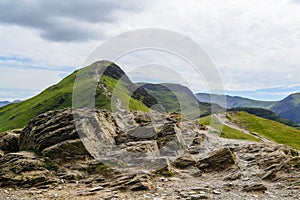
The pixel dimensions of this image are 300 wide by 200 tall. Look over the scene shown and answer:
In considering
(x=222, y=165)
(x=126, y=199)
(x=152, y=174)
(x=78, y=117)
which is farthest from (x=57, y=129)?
(x=222, y=165)

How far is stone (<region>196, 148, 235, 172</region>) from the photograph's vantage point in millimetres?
35062

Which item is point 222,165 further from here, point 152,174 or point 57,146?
point 57,146

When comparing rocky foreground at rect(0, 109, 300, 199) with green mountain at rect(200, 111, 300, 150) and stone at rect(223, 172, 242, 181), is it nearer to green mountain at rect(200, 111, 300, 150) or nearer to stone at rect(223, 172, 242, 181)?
stone at rect(223, 172, 242, 181)

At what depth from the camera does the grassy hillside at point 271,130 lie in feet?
453

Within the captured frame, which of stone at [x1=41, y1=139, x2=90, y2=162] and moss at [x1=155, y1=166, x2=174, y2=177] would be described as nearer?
moss at [x1=155, y1=166, x2=174, y2=177]

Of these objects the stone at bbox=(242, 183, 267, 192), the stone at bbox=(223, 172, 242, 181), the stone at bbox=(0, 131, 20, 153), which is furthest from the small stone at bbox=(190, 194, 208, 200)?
the stone at bbox=(0, 131, 20, 153)

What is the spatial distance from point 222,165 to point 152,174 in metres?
9.83

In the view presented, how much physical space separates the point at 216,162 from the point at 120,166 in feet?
39.5

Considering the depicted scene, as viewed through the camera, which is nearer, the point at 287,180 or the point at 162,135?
A: the point at 287,180

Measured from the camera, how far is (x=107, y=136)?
3762 cm

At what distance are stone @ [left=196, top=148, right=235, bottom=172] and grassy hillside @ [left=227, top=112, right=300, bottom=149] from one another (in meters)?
101

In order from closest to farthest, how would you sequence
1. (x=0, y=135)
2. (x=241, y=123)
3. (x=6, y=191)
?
(x=6, y=191), (x=0, y=135), (x=241, y=123)

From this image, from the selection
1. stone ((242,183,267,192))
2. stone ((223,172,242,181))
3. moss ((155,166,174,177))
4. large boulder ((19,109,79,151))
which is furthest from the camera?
large boulder ((19,109,79,151))

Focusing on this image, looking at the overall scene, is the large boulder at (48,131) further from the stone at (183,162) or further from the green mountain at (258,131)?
the green mountain at (258,131)
